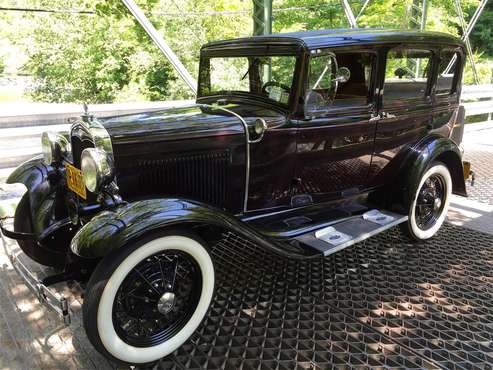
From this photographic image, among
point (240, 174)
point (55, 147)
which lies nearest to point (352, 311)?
point (240, 174)

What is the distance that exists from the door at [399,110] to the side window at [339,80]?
0.63 ft

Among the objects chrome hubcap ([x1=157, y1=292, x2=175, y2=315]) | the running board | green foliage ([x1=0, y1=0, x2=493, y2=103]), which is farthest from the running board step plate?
green foliage ([x1=0, y1=0, x2=493, y2=103])

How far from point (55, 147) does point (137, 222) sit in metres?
1.23

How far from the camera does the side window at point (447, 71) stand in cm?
401

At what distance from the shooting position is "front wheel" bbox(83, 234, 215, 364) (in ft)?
7.00

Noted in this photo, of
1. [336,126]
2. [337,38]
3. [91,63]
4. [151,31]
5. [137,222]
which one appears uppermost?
[151,31]

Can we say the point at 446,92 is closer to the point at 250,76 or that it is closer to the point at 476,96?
the point at 250,76

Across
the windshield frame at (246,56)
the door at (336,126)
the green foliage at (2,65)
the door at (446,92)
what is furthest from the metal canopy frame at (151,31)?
the green foliage at (2,65)

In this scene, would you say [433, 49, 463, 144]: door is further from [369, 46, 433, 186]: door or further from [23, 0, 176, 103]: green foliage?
[23, 0, 176, 103]: green foliage

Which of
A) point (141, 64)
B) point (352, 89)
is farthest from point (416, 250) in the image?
point (141, 64)

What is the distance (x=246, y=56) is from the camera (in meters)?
3.45

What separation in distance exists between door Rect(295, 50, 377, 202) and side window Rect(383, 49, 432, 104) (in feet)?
0.75

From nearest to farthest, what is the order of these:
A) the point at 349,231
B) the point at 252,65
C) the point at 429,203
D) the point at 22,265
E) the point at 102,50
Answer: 1. the point at 22,265
2. the point at 349,231
3. the point at 252,65
4. the point at 429,203
5. the point at 102,50

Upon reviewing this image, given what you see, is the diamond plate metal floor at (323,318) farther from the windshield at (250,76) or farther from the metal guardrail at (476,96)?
the metal guardrail at (476,96)
